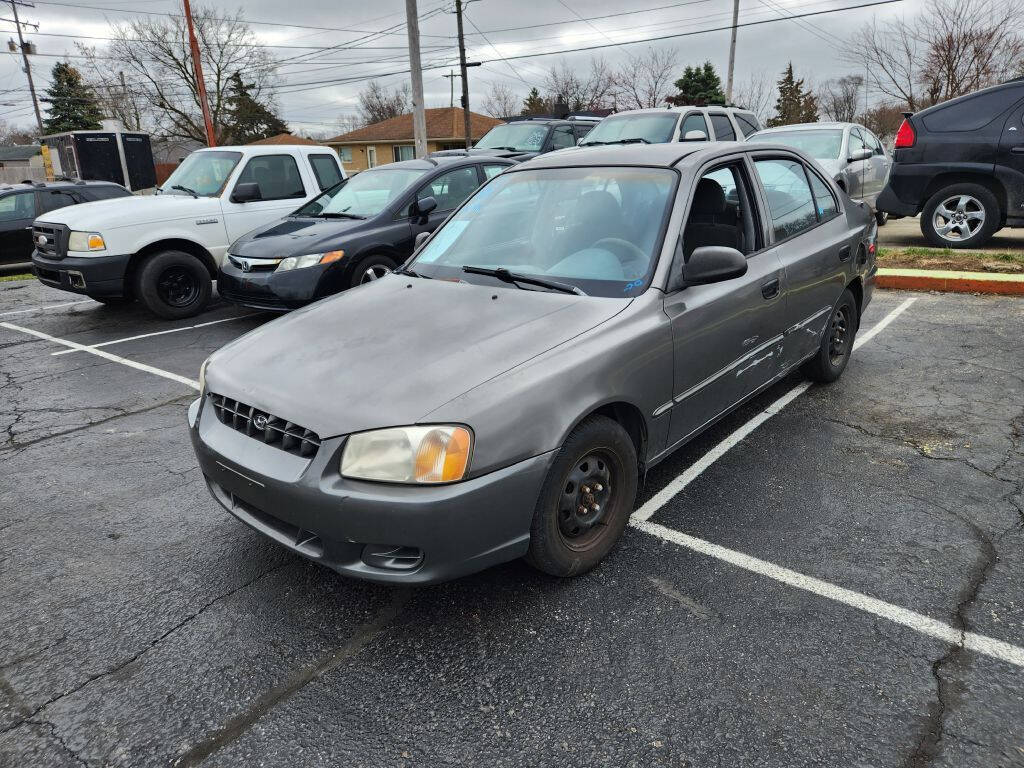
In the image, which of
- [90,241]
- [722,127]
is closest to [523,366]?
[90,241]

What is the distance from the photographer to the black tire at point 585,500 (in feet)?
8.57

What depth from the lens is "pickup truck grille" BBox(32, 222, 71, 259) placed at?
755cm

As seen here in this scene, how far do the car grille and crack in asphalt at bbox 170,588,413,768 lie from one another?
29.1 inches

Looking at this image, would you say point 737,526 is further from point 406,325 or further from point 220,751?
point 220,751

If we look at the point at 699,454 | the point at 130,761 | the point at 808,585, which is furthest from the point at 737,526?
the point at 130,761

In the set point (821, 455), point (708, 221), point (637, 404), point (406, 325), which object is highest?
point (708, 221)

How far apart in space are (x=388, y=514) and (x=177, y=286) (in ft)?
23.2

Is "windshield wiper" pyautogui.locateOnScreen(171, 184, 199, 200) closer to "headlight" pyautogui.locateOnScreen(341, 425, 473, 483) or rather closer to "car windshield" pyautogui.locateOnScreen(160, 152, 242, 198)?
"car windshield" pyautogui.locateOnScreen(160, 152, 242, 198)

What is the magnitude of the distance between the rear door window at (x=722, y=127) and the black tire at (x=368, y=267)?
21.4 feet

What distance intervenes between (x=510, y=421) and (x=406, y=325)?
799 millimetres

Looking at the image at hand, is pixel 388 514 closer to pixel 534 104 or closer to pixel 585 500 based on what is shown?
pixel 585 500

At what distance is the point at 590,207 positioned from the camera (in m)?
3.49

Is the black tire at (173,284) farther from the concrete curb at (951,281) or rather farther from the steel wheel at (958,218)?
the steel wheel at (958,218)

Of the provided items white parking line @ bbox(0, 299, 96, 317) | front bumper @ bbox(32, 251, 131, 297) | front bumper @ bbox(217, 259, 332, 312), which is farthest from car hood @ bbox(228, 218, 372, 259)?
white parking line @ bbox(0, 299, 96, 317)
